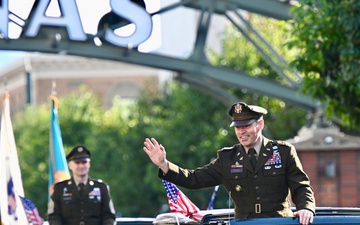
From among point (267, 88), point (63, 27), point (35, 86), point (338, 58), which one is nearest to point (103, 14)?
point (63, 27)

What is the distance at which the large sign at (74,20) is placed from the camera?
68.2 ft

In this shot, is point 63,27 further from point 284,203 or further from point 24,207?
point 284,203

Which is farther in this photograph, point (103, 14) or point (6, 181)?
point (103, 14)

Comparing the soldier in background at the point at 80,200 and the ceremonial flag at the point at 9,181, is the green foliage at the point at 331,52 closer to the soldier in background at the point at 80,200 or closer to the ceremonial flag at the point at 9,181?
the soldier in background at the point at 80,200

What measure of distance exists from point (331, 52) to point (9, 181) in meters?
4.19

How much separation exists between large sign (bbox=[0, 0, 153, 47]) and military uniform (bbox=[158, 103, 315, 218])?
401 inches

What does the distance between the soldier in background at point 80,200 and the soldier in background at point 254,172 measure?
13.8 ft

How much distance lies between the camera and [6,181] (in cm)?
1603

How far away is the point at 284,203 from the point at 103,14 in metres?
11.0

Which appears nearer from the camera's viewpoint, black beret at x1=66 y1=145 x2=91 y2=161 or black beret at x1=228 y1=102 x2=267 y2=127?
→ black beret at x1=228 y1=102 x2=267 y2=127

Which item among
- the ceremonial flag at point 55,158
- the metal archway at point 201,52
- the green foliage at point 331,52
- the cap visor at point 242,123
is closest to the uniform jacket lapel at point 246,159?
the cap visor at point 242,123

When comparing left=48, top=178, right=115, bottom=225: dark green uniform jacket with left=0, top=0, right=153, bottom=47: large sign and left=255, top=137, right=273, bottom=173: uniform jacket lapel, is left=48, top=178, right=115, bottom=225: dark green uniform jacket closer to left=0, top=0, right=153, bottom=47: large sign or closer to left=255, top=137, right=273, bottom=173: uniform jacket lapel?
left=255, top=137, right=273, bottom=173: uniform jacket lapel

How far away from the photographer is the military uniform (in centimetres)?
1071

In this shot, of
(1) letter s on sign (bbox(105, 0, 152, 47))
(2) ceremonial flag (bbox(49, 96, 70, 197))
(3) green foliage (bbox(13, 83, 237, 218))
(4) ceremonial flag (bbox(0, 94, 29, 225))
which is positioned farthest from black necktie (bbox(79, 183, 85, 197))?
(3) green foliage (bbox(13, 83, 237, 218))
